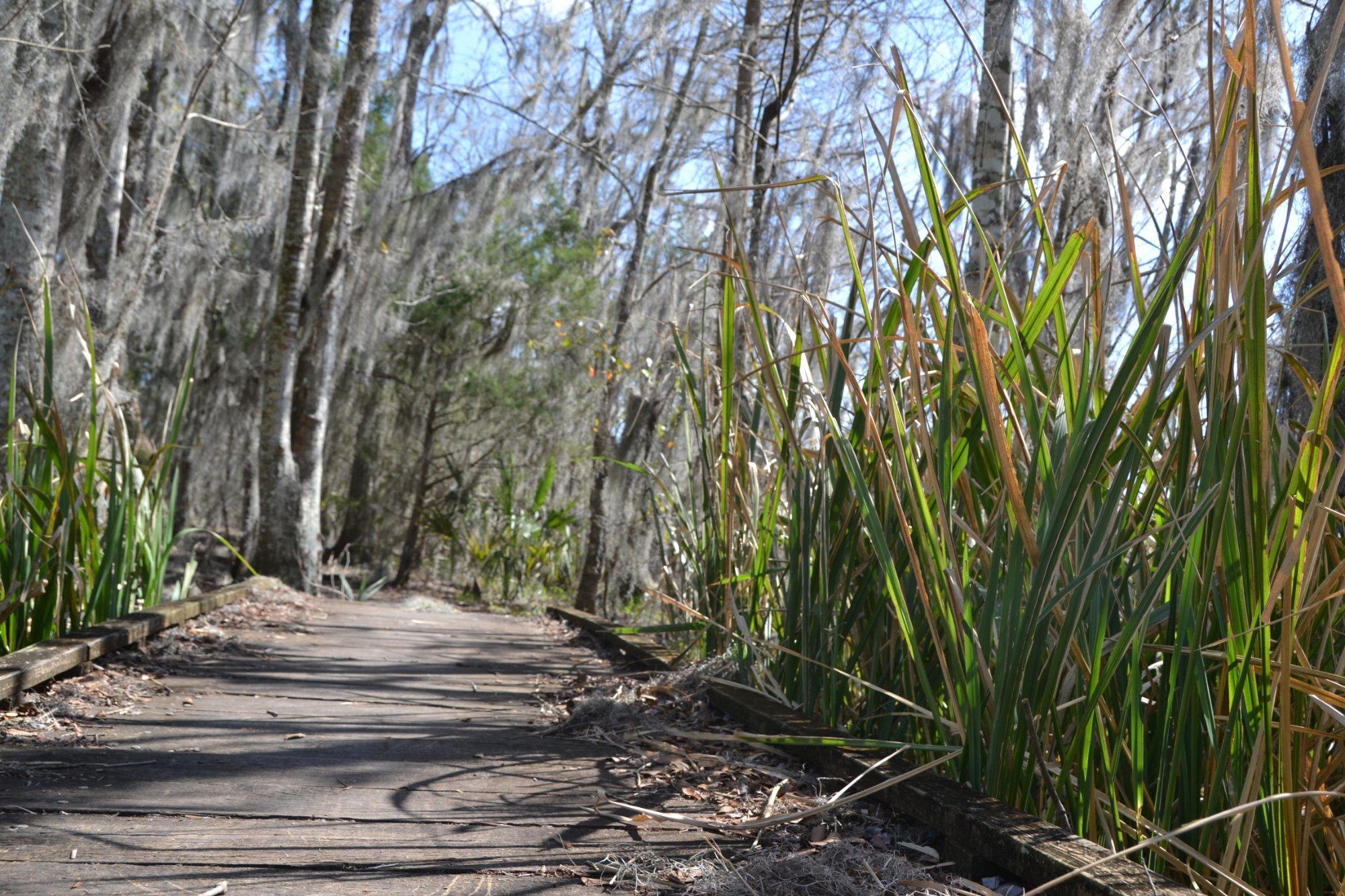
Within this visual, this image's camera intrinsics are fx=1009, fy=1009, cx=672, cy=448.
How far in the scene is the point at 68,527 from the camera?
276 cm

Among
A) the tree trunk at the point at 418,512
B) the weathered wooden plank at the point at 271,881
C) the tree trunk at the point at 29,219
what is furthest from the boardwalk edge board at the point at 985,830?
the tree trunk at the point at 418,512

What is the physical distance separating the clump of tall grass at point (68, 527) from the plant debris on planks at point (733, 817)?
143 cm

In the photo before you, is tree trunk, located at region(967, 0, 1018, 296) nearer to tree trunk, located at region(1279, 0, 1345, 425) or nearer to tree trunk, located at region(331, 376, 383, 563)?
tree trunk, located at region(1279, 0, 1345, 425)

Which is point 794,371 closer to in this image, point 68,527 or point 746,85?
point 68,527

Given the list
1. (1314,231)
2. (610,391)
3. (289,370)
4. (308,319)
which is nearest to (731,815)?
(1314,231)

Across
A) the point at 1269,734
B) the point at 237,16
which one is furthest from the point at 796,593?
the point at 237,16

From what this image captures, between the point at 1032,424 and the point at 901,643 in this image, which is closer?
the point at 1032,424

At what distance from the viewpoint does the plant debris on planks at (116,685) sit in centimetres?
208

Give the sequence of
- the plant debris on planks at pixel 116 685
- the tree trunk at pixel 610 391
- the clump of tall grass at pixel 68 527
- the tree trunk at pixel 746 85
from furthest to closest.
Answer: the tree trunk at pixel 610 391 < the tree trunk at pixel 746 85 < the clump of tall grass at pixel 68 527 < the plant debris on planks at pixel 116 685

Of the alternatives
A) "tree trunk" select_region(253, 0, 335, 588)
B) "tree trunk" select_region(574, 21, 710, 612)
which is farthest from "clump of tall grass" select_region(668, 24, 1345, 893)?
"tree trunk" select_region(253, 0, 335, 588)

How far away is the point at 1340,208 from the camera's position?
2.23 metres

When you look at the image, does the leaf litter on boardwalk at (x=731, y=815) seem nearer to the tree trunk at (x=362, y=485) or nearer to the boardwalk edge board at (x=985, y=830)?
the boardwalk edge board at (x=985, y=830)

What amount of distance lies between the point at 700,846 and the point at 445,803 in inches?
19.2

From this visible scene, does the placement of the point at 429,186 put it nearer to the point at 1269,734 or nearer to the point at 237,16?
the point at 237,16
